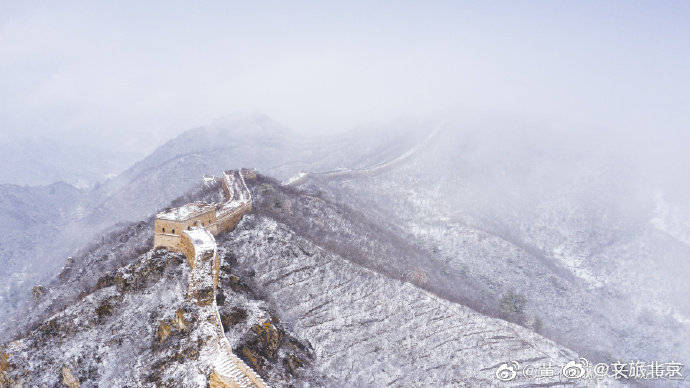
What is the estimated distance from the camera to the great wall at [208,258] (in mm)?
30719

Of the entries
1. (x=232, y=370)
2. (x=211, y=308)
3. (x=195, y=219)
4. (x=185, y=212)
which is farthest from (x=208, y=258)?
(x=232, y=370)

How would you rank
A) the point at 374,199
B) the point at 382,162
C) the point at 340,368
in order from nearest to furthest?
the point at 340,368, the point at 374,199, the point at 382,162

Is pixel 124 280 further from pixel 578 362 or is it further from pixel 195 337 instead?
pixel 578 362

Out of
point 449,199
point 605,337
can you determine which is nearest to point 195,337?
point 605,337

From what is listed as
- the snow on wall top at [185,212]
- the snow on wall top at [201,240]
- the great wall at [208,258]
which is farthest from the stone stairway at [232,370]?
the snow on wall top at [185,212]

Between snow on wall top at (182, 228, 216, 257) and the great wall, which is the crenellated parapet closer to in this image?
the great wall

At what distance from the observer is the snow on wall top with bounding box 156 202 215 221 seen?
43938mm

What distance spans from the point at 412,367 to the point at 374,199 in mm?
66301

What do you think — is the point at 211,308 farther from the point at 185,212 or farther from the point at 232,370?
the point at 185,212

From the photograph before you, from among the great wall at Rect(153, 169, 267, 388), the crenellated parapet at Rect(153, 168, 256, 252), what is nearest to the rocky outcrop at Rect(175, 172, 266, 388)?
the great wall at Rect(153, 169, 267, 388)

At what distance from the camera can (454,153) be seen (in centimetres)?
12294

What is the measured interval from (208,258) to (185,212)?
7791 millimetres

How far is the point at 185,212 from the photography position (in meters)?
45.5

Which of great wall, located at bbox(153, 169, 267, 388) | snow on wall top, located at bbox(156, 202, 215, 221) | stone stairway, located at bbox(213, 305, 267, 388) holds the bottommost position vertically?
stone stairway, located at bbox(213, 305, 267, 388)
